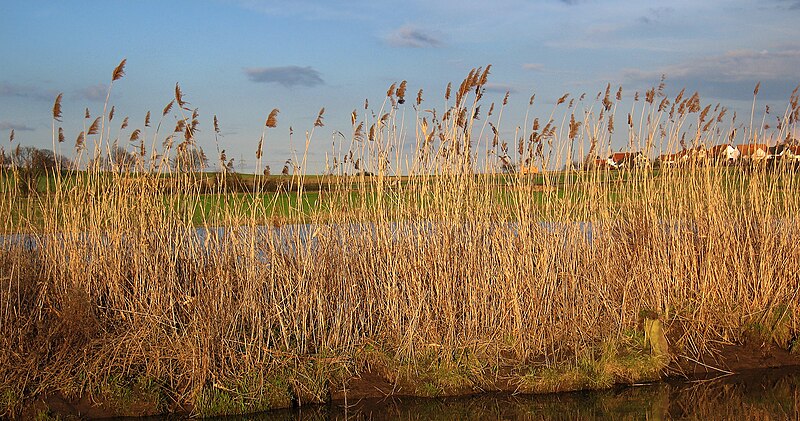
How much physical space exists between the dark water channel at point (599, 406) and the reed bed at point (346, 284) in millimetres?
123

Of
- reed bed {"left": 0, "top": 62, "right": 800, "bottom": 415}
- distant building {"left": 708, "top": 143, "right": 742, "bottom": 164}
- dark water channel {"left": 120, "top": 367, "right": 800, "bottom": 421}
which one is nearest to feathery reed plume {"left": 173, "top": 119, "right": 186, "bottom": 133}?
reed bed {"left": 0, "top": 62, "right": 800, "bottom": 415}

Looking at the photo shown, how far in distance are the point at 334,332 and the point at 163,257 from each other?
1.23 meters

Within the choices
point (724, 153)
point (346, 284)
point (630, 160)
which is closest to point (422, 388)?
point (346, 284)

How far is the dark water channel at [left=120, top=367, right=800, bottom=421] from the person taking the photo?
5.34m

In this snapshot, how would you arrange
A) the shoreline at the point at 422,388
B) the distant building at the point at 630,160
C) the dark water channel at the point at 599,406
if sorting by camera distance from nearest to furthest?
the shoreline at the point at 422,388
the dark water channel at the point at 599,406
the distant building at the point at 630,160

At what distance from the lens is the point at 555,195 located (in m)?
6.05

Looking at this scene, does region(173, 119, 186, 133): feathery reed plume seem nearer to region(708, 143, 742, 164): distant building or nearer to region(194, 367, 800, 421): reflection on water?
region(194, 367, 800, 421): reflection on water

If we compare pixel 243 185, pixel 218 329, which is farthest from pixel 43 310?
pixel 243 185

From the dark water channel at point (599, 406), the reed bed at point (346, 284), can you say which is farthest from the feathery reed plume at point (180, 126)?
the dark water channel at point (599, 406)

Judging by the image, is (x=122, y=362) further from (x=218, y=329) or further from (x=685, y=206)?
(x=685, y=206)

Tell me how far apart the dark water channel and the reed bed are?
12 cm

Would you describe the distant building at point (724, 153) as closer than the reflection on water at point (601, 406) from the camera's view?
No

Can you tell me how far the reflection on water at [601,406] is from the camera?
210 inches

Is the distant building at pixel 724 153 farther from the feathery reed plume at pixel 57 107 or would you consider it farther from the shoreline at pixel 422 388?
the feathery reed plume at pixel 57 107
